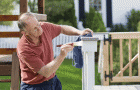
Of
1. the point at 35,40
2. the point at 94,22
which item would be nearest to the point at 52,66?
the point at 35,40

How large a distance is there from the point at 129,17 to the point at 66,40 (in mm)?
4799

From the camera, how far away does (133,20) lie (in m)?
11.5

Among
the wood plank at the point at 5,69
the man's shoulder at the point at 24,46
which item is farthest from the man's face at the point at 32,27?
the wood plank at the point at 5,69

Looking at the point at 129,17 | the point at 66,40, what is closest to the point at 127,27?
the point at 129,17

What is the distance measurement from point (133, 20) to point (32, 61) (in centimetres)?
1065

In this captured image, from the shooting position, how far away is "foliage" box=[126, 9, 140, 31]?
11.3 m

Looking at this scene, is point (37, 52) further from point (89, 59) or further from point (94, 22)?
point (94, 22)

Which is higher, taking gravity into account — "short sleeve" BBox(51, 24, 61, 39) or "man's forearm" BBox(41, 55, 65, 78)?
"short sleeve" BBox(51, 24, 61, 39)

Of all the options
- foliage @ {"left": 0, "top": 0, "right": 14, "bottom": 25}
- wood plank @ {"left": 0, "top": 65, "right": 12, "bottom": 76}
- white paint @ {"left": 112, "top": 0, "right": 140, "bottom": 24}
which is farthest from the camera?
white paint @ {"left": 112, "top": 0, "right": 140, "bottom": 24}

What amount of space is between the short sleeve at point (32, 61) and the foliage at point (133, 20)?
407 inches

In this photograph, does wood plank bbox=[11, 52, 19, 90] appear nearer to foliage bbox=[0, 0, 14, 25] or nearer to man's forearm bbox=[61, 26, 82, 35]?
man's forearm bbox=[61, 26, 82, 35]

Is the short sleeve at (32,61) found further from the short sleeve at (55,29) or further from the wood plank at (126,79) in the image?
the wood plank at (126,79)

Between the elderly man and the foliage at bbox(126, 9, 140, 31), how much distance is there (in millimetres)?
9951

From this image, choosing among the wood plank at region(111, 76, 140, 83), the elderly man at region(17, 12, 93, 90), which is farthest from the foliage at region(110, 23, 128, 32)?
the elderly man at region(17, 12, 93, 90)
